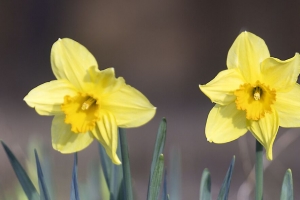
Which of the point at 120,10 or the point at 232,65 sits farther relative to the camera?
the point at 120,10

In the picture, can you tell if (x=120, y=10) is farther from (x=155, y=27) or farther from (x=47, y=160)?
(x=47, y=160)

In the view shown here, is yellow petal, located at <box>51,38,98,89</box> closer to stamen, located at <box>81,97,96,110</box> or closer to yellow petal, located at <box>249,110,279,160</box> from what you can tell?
stamen, located at <box>81,97,96,110</box>

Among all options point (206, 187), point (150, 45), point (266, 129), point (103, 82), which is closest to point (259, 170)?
point (266, 129)

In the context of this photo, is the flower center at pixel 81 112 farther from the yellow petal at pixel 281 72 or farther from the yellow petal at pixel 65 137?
the yellow petal at pixel 281 72

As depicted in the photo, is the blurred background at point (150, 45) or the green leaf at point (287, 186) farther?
the blurred background at point (150, 45)

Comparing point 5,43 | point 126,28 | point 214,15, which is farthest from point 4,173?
point 214,15

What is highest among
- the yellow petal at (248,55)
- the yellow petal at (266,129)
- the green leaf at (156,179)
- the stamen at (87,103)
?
the yellow petal at (248,55)

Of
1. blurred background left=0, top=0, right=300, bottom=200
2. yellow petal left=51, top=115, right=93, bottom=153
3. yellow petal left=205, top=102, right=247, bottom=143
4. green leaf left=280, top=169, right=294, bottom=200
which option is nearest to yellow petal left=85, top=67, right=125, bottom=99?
yellow petal left=51, top=115, right=93, bottom=153

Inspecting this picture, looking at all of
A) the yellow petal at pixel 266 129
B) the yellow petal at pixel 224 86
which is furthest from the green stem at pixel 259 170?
the yellow petal at pixel 224 86
